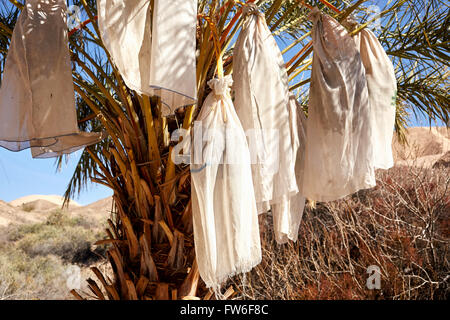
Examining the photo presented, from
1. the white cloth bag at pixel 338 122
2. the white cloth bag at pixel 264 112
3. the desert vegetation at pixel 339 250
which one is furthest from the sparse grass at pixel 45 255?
the white cloth bag at pixel 338 122

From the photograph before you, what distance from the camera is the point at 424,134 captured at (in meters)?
15.8

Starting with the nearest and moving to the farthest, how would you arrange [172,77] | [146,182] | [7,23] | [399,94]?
[172,77] < [146,182] < [7,23] < [399,94]

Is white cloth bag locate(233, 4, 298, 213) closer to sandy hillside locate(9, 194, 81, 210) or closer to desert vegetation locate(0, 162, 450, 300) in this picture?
desert vegetation locate(0, 162, 450, 300)

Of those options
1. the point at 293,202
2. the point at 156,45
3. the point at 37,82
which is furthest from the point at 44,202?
the point at 156,45

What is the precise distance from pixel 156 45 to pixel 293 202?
99cm

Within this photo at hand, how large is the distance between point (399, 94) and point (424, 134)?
14781 mm

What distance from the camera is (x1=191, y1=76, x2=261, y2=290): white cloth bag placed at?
4.78ft

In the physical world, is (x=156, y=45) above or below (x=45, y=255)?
above

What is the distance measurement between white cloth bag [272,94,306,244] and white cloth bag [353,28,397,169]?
355 mm

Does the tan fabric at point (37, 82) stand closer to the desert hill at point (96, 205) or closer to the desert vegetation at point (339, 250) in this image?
the desert vegetation at point (339, 250)

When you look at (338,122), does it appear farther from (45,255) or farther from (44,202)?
(44,202)

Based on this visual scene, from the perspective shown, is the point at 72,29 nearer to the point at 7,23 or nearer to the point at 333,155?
the point at 7,23

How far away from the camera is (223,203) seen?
147 cm

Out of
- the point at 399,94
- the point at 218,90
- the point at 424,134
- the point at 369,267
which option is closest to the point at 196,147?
the point at 218,90
